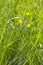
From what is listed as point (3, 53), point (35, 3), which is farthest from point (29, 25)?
point (35, 3)

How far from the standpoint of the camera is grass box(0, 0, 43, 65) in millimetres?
2285

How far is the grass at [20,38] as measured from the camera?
2.29 metres

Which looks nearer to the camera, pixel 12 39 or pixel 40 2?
pixel 12 39

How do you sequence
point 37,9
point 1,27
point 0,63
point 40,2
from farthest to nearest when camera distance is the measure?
point 40,2
point 37,9
point 1,27
point 0,63

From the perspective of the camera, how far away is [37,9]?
2.69 meters

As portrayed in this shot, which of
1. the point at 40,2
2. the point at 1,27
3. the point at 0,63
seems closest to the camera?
the point at 0,63

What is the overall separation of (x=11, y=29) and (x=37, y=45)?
0.24m

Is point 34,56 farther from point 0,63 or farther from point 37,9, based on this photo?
point 37,9

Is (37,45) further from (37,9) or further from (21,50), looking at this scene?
(37,9)

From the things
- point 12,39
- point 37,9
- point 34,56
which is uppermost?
point 37,9

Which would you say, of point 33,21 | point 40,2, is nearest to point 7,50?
point 33,21

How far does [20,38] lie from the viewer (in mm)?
2357

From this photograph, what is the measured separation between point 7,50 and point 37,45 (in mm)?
237

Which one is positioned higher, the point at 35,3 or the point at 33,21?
the point at 35,3
